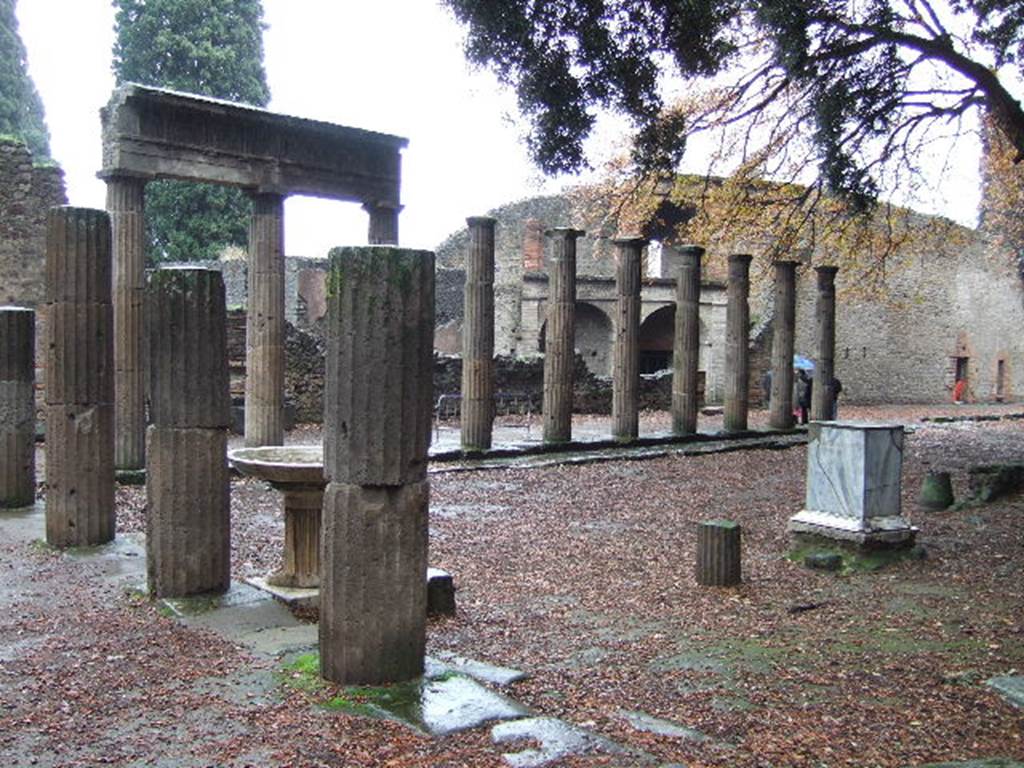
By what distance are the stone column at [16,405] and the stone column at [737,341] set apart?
1210 cm

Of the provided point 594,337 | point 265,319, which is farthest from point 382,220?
point 594,337

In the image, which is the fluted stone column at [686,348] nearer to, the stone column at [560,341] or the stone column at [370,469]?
the stone column at [560,341]

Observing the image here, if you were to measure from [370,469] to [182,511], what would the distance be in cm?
222

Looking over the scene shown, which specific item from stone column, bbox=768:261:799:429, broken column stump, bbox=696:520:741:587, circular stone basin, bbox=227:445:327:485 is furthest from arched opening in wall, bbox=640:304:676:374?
circular stone basin, bbox=227:445:327:485

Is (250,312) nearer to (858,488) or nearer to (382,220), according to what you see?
(382,220)

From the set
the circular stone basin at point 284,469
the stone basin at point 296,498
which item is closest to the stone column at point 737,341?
the stone basin at point 296,498

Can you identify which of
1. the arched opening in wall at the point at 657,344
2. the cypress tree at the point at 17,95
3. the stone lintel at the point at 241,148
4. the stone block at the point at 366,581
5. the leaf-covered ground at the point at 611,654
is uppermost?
the cypress tree at the point at 17,95

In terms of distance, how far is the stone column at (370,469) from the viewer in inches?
192

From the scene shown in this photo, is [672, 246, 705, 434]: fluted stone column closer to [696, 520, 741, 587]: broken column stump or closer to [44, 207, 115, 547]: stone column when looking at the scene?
[696, 520, 741, 587]: broken column stump

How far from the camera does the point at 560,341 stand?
639 inches

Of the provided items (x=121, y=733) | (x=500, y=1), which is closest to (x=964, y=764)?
(x=121, y=733)

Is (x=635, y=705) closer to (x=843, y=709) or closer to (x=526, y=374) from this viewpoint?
(x=843, y=709)

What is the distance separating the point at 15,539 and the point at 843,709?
6.67 meters

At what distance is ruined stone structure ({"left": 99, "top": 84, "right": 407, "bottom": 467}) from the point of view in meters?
11.9
